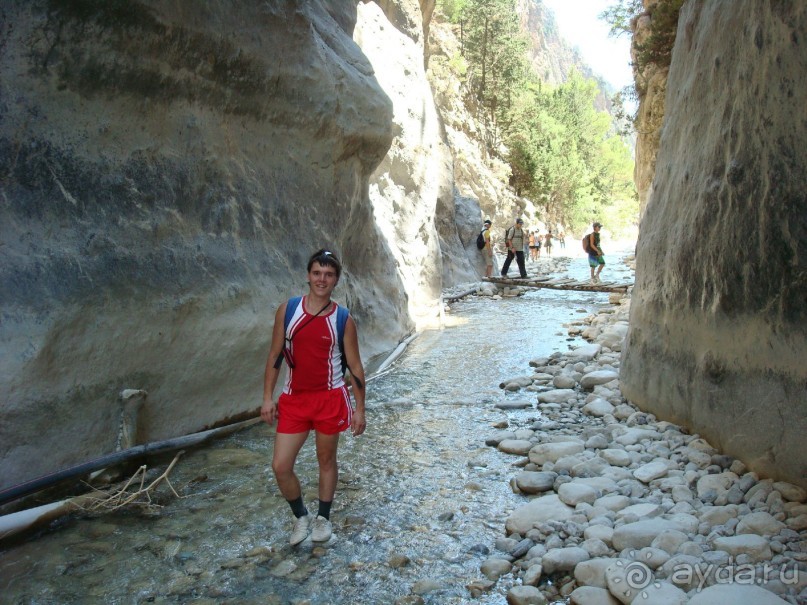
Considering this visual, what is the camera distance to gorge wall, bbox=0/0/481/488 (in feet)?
13.1

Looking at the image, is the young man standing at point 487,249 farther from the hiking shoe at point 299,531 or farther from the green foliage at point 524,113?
the hiking shoe at point 299,531

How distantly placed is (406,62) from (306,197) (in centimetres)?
863

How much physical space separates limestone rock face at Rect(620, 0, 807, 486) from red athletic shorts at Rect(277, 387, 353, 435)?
2.39 metres

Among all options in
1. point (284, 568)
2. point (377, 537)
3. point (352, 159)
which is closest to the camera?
point (284, 568)

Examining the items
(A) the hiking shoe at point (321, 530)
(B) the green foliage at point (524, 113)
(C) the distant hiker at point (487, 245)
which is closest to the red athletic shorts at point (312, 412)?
(A) the hiking shoe at point (321, 530)

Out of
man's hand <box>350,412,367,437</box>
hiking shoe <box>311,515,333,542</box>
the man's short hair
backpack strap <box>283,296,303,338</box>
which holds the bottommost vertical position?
hiking shoe <box>311,515,333,542</box>

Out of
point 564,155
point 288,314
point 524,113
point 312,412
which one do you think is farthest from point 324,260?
point 564,155

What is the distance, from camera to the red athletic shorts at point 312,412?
138 inches

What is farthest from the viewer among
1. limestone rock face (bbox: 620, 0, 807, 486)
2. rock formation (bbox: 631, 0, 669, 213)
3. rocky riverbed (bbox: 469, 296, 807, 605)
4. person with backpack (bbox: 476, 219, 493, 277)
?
person with backpack (bbox: 476, 219, 493, 277)

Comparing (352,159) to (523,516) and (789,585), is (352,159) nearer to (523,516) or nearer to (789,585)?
(523,516)

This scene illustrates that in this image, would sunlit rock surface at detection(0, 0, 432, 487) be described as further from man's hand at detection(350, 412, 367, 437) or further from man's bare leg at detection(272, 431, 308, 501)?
man's hand at detection(350, 412, 367, 437)

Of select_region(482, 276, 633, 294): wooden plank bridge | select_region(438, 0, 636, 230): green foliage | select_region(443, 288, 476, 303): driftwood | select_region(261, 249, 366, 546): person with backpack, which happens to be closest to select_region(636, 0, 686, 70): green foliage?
select_region(482, 276, 633, 294): wooden plank bridge

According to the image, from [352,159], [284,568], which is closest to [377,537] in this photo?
[284,568]

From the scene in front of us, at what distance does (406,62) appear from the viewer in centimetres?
1434
